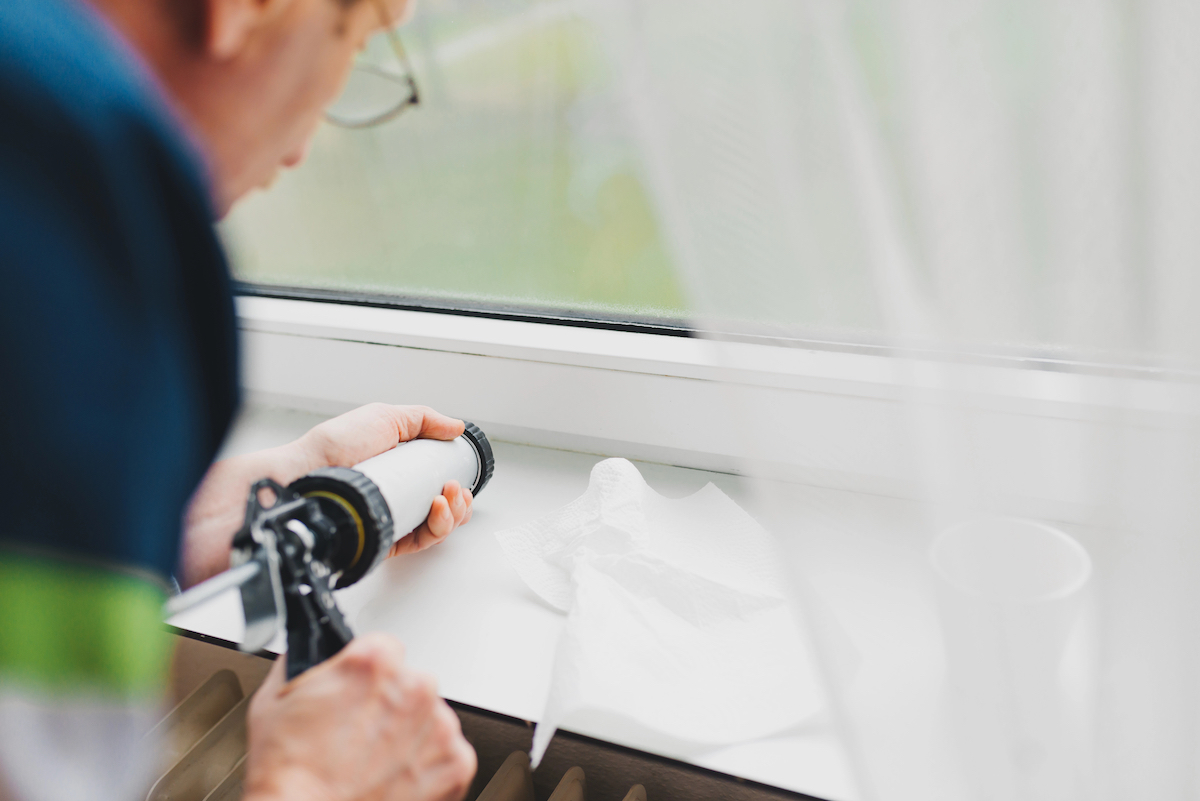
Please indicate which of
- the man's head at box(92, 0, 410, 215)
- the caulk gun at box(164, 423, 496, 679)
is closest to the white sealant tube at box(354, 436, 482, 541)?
the caulk gun at box(164, 423, 496, 679)

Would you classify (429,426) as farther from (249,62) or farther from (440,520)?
(249,62)

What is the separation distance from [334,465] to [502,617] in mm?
226

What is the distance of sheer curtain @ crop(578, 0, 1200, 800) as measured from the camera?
0.31 m

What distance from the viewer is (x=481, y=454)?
0.74m

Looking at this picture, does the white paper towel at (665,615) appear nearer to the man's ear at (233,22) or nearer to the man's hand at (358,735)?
the man's hand at (358,735)

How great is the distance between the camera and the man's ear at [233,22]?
342 millimetres

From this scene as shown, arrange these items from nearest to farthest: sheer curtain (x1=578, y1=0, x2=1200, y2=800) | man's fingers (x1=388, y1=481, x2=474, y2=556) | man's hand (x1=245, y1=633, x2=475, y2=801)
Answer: sheer curtain (x1=578, y1=0, x2=1200, y2=800) < man's hand (x1=245, y1=633, x2=475, y2=801) < man's fingers (x1=388, y1=481, x2=474, y2=556)

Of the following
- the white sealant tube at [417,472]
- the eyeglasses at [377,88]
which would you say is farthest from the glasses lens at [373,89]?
the white sealant tube at [417,472]

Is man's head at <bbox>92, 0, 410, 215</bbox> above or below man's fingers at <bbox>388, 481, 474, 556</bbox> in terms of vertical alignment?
above

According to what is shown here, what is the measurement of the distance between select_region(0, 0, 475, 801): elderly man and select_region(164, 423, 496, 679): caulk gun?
2 centimetres

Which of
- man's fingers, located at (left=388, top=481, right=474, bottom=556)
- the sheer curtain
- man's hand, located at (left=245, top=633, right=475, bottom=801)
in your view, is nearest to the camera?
the sheer curtain

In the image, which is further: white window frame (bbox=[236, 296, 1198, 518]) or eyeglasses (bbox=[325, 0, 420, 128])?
eyeglasses (bbox=[325, 0, 420, 128])

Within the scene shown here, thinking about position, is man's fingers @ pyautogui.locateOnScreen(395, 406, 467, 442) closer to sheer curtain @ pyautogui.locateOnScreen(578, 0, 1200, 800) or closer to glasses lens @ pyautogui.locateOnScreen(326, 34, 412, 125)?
glasses lens @ pyautogui.locateOnScreen(326, 34, 412, 125)

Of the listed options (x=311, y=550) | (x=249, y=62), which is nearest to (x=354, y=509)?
(x=311, y=550)
